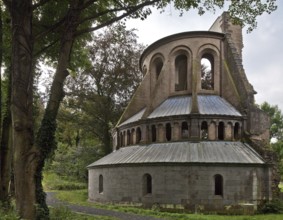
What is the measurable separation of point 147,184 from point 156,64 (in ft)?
38.4

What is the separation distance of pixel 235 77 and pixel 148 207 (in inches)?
479

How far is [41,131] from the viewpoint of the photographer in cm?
1219

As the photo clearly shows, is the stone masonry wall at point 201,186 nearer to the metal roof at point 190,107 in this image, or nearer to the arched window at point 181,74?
the metal roof at point 190,107

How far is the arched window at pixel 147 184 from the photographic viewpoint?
74.5ft

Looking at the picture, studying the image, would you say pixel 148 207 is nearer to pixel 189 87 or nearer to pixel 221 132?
pixel 221 132

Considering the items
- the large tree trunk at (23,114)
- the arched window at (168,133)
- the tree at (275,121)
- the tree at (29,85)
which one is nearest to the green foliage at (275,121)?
the tree at (275,121)

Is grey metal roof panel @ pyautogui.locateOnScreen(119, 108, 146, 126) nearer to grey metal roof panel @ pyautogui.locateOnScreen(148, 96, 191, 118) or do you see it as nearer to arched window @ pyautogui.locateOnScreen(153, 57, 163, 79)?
grey metal roof panel @ pyautogui.locateOnScreen(148, 96, 191, 118)

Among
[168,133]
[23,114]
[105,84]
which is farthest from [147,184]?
[105,84]

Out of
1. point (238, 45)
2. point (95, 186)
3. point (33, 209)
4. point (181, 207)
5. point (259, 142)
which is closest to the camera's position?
point (33, 209)

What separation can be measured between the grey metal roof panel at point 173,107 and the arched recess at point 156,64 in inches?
148

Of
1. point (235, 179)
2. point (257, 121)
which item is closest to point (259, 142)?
point (257, 121)

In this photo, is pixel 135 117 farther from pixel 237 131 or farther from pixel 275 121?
pixel 275 121

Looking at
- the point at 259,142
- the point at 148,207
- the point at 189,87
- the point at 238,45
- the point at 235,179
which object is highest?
the point at 238,45

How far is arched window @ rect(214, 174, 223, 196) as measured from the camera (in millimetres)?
21391
